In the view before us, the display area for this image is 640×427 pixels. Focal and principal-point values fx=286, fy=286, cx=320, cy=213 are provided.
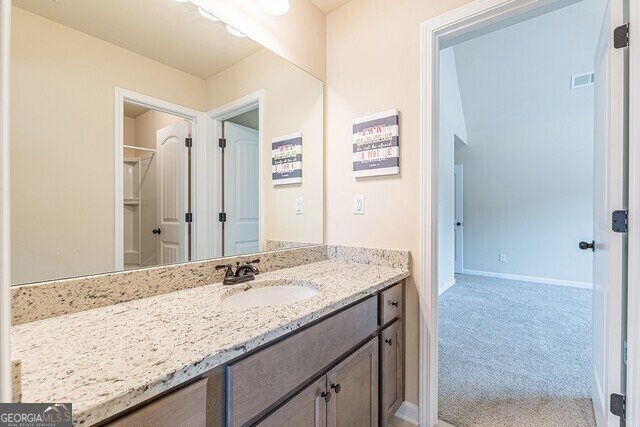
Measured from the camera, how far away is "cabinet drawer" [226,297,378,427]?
735 mm

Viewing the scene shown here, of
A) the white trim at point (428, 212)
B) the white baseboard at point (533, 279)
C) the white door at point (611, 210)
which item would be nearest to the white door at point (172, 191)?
the white trim at point (428, 212)

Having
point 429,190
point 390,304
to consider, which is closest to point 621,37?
point 429,190

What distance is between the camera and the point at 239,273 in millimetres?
1364

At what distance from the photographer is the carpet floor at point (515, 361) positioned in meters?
1.66

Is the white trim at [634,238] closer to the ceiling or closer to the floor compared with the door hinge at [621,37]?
closer to the floor

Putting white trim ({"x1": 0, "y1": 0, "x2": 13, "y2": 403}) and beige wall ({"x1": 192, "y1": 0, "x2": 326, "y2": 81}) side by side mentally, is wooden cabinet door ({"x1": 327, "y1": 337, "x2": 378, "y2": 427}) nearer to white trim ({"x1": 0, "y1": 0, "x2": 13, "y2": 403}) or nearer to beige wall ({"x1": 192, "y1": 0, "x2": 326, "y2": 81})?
white trim ({"x1": 0, "y1": 0, "x2": 13, "y2": 403})

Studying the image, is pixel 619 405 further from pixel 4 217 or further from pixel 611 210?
pixel 4 217

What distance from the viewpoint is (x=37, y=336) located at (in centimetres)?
74

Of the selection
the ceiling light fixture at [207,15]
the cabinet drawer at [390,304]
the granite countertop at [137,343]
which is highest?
the ceiling light fixture at [207,15]

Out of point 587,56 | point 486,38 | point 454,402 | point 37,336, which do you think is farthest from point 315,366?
point 587,56

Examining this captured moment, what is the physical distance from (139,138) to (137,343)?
0.83 m

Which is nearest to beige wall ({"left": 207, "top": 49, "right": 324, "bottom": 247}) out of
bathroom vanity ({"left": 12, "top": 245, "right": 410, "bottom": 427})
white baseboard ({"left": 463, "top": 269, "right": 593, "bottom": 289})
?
bathroom vanity ({"left": 12, "top": 245, "right": 410, "bottom": 427})

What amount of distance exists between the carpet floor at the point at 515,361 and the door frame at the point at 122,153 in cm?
177

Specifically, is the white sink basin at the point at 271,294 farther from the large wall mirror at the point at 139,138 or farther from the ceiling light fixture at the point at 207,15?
the ceiling light fixture at the point at 207,15
